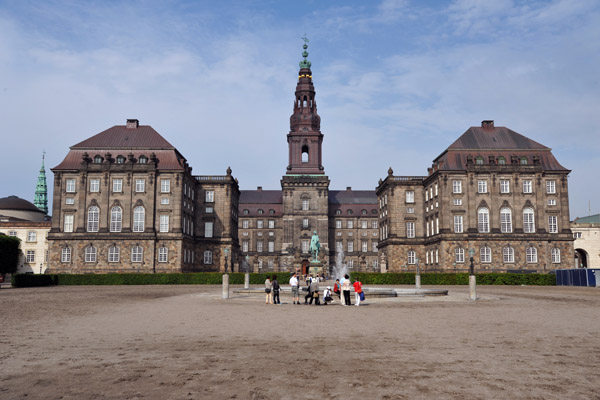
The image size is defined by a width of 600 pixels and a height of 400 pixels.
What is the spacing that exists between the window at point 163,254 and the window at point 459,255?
42.2 meters

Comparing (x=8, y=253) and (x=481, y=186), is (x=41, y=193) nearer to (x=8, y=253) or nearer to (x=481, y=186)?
(x=8, y=253)

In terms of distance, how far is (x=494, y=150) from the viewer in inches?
3145

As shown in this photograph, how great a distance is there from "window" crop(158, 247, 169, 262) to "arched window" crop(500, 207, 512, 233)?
4919 centimetres

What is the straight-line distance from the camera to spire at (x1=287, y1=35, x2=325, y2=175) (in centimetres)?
11138

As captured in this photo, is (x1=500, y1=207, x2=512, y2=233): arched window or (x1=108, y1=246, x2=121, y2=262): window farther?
(x1=500, y1=207, x2=512, y2=233): arched window

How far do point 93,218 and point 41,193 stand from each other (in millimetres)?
106789

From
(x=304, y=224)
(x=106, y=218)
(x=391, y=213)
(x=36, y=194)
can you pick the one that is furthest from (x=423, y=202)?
(x=36, y=194)

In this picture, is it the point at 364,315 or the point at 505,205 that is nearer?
the point at 364,315

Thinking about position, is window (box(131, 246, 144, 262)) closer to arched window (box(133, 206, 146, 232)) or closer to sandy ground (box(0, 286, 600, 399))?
arched window (box(133, 206, 146, 232))

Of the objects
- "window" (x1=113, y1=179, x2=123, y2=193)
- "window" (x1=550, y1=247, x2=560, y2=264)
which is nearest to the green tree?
"window" (x1=113, y1=179, x2=123, y2=193)

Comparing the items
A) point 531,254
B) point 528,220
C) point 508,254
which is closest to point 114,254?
point 508,254

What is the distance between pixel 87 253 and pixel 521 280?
57.3 meters

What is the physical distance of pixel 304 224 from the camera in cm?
11075

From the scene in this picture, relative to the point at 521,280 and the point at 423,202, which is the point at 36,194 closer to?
the point at 423,202
